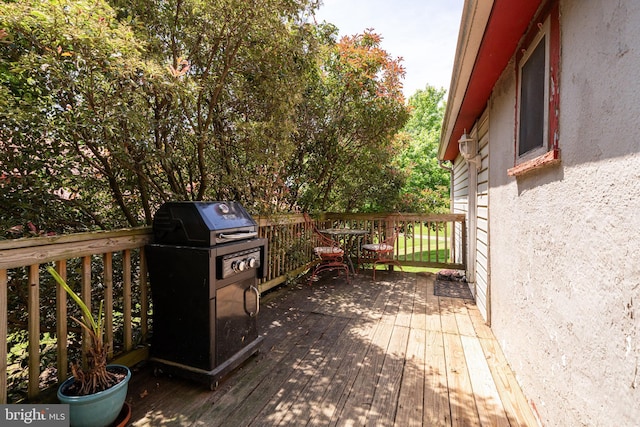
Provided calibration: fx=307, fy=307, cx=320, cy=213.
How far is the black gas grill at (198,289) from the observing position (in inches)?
80.2

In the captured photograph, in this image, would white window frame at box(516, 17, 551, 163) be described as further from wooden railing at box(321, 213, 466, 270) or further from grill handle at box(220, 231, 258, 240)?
wooden railing at box(321, 213, 466, 270)

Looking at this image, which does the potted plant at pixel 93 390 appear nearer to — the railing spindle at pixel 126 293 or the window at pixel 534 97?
the railing spindle at pixel 126 293

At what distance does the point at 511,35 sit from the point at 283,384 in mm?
2819

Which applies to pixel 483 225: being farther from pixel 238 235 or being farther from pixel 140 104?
pixel 140 104

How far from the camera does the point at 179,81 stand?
7.20ft

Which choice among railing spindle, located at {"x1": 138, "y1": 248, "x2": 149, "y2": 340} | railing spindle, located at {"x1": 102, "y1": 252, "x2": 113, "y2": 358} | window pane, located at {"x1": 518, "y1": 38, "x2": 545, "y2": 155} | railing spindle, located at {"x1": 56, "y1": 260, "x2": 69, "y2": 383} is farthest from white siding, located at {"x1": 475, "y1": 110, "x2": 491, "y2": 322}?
railing spindle, located at {"x1": 56, "y1": 260, "x2": 69, "y2": 383}

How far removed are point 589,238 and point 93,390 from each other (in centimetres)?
243

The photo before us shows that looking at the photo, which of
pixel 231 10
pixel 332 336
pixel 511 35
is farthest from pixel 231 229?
pixel 511 35

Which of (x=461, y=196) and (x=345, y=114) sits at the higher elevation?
(x=345, y=114)

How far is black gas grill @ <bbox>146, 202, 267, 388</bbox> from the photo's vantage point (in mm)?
2037

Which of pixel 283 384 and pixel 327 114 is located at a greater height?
pixel 327 114

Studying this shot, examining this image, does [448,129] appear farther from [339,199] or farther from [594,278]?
[594,278]

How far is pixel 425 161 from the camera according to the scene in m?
15.5

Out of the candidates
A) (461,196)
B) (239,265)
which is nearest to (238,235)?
(239,265)
